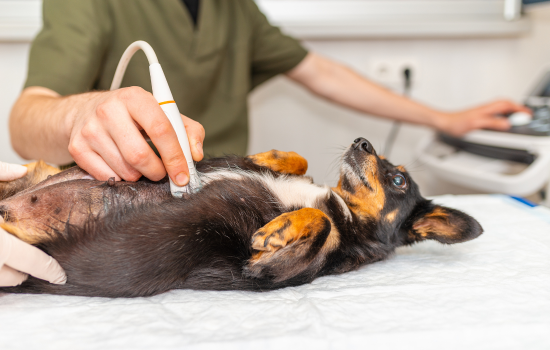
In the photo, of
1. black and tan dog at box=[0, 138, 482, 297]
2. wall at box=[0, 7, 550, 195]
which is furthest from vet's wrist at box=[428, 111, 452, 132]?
black and tan dog at box=[0, 138, 482, 297]

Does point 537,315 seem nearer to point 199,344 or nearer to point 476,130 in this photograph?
point 199,344

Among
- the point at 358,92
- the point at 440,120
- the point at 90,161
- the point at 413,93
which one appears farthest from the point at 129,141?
the point at 413,93

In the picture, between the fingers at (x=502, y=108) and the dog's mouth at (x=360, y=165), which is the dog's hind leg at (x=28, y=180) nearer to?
the dog's mouth at (x=360, y=165)

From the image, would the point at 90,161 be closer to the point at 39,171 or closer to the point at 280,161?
the point at 39,171

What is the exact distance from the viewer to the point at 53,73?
1.22m

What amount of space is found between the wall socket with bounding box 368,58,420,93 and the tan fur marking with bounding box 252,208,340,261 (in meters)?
1.71

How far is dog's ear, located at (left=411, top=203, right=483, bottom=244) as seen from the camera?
90 centimetres

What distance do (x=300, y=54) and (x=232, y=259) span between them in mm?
1360

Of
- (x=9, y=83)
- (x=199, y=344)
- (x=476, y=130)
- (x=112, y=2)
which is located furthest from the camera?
(x=9, y=83)

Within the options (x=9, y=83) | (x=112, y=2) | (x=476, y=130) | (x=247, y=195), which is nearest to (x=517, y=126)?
(x=476, y=130)

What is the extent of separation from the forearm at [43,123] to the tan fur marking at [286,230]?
1.80 feet

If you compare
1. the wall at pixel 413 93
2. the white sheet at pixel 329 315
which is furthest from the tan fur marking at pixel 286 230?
the wall at pixel 413 93

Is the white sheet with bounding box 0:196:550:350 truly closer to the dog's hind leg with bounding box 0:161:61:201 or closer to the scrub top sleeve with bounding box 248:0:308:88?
the dog's hind leg with bounding box 0:161:61:201

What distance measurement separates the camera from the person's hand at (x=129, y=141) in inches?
27.7
